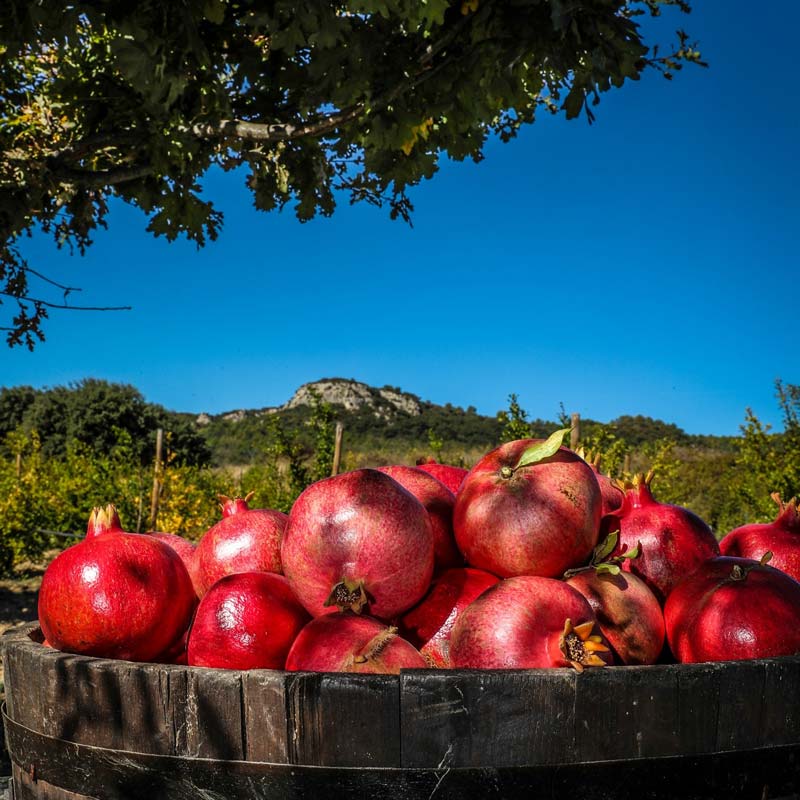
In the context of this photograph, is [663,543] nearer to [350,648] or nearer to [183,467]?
[350,648]

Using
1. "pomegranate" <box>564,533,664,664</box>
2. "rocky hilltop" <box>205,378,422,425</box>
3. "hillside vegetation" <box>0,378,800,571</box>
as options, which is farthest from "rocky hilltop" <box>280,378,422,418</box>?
"pomegranate" <box>564,533,664,664</box>

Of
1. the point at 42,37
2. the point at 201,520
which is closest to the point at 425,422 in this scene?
the point at 201,520

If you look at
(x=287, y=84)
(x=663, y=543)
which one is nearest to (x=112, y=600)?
(x=663, y=543)

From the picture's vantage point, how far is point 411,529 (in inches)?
73.1

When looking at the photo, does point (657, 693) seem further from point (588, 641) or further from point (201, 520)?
point (201, 520)

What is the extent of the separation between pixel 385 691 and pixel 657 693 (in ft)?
1.64

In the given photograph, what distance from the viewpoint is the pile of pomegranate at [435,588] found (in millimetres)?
1650

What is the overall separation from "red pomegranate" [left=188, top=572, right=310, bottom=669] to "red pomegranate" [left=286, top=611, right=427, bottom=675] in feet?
0.38

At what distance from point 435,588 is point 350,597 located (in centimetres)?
25

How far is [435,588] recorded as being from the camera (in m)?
1.96

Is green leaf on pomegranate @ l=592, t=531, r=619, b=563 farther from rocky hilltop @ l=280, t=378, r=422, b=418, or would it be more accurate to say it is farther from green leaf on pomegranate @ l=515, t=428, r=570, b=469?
rocky hilltop @ l=280, t=378, r=422, b=418

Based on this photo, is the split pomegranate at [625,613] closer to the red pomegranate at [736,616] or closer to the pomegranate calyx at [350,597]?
the red pomegranate at [736,616]

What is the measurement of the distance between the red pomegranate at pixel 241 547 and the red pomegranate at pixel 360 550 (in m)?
0.25

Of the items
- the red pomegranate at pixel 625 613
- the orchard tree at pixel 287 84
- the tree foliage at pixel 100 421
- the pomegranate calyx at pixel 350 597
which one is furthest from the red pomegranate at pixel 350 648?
the tree foliage at pixel 100 421
